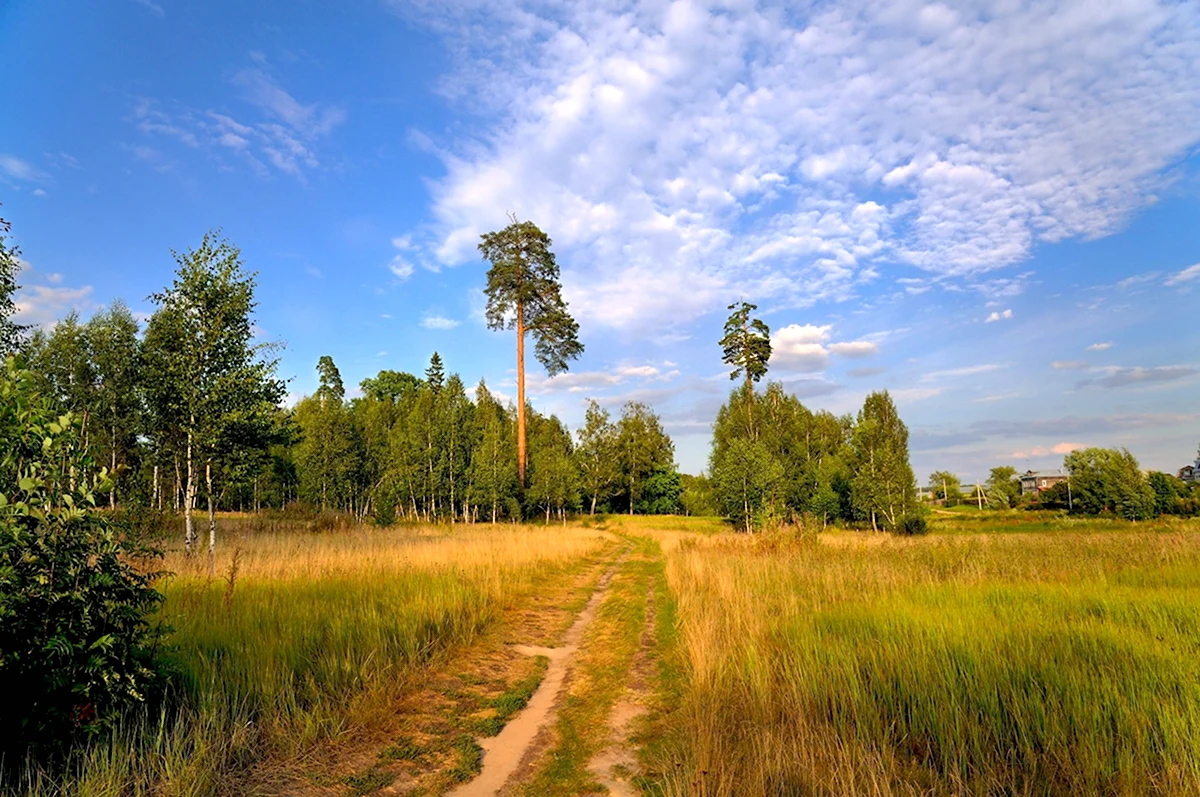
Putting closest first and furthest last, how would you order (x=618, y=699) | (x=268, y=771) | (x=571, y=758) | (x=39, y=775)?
(x=39, y=775), (x=268, y=771), (x=571, y=758), (x=618, y=699)

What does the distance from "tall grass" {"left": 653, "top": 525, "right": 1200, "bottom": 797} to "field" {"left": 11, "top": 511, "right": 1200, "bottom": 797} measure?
0.03 m

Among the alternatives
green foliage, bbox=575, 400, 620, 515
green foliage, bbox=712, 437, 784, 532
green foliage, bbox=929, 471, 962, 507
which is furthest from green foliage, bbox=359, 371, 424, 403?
green foliage, bbox=929, 471, 962, 507

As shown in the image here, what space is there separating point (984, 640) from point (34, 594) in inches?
336

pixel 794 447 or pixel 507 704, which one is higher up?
pixel 794 447

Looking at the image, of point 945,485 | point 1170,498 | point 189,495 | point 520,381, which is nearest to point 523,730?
point 189,495

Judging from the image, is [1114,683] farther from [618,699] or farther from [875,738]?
[618,699]

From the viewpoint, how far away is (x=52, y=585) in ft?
11.8

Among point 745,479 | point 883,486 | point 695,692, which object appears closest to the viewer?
point 695,692

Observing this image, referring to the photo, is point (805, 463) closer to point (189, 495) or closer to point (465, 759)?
point (189, 495)

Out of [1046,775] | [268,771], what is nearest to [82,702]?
[268,771]

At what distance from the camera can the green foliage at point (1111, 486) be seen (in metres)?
49.4

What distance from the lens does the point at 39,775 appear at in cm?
339

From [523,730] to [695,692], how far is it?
75.6 inches

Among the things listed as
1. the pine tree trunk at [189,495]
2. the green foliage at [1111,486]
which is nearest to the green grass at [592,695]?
the pine tree trunk at [189,495]
